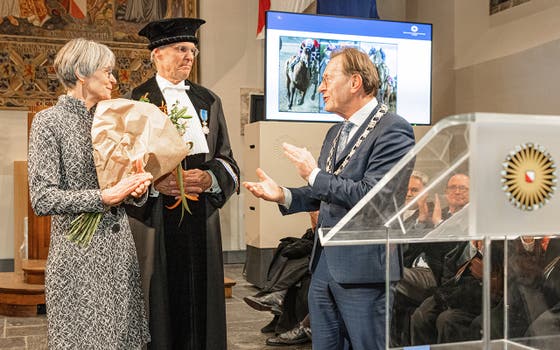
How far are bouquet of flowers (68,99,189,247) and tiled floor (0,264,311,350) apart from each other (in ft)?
7.14

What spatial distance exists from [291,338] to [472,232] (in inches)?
135

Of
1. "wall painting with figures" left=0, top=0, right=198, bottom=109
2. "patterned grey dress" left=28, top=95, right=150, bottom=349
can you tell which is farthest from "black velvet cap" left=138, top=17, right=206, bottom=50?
"wall painting with figures" left=0, top=0, right=198, bottom=109

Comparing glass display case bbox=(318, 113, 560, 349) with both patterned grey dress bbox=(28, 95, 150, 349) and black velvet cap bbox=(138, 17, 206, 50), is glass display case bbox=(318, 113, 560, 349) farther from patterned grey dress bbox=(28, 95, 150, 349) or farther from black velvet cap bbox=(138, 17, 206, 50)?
black velvet cap bbox=(138, 17, 206, 50)

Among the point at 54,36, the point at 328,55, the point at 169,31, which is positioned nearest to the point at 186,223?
the point at 169,31

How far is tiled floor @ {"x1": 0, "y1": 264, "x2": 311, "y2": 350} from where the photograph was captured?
15.1ft

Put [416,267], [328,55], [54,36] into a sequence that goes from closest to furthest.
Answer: [416,267]
[328,55]
[54,36]

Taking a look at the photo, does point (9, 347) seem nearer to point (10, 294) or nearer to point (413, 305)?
point (10, 294)

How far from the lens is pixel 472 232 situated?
1.35m

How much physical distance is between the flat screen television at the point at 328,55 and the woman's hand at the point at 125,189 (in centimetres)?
373

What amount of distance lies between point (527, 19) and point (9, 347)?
509 centimetres

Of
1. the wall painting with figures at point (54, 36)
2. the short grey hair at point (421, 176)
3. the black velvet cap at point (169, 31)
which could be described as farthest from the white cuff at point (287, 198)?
the wall painting with figures at point (54, 36)

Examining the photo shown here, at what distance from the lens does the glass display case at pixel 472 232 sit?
1.35 m

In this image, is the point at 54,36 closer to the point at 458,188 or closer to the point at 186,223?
the point at 186,223

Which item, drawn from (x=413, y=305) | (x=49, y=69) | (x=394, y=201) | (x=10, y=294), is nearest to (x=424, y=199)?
(x=394, y=201)
